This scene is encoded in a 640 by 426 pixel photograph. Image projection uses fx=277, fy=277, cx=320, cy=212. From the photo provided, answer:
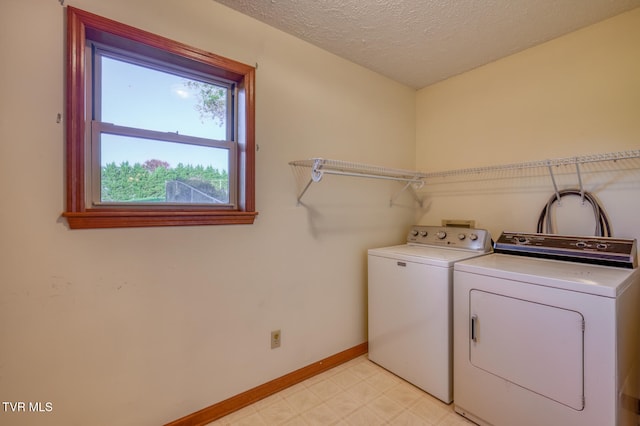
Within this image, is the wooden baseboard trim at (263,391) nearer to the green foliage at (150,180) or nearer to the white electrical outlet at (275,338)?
the white electrical outlet at (275,338)

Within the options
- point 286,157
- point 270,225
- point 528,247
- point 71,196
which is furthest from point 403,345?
point 71,196

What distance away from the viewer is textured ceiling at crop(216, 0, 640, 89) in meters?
1.57

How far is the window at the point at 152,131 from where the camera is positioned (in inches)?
48.1

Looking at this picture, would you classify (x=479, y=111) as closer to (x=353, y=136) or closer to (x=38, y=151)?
(x=353, y=136)

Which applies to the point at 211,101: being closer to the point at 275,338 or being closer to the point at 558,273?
the point at 275,338

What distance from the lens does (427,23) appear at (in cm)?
173

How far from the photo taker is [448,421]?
1.57m

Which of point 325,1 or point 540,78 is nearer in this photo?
point 325,1

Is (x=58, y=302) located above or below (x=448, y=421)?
above

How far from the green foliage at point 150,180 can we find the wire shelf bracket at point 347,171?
1.73ft

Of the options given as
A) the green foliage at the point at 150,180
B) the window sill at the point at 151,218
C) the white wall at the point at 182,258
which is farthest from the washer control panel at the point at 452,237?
the green foliage at the point at 150,180

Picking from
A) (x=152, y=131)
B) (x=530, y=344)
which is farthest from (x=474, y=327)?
(x=152, y=131)

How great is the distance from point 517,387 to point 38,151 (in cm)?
245

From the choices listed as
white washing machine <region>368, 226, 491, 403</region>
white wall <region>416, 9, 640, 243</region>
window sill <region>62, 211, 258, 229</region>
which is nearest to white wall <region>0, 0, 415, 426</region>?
window sill <region>62, 211, 258, 229</region>
